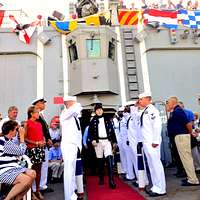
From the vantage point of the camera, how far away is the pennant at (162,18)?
10.0 metres

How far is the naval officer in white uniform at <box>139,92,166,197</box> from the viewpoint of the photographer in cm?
407

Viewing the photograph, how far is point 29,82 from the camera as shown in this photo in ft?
29.7

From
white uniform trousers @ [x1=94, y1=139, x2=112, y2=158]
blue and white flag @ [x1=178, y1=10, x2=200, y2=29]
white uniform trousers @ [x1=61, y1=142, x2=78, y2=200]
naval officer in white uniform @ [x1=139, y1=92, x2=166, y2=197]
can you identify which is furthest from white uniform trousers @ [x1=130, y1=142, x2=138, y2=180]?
blue and white flag @ [x1=178, y1=10, x2=200, y2=29]

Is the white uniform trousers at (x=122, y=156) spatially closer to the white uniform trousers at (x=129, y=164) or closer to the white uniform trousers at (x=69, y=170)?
the white uniform trousers at (x=129, y=164)

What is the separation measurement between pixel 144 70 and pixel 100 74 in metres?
1.76

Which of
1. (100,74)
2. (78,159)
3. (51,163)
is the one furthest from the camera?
(100,74)

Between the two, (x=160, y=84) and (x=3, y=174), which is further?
(x=160, y=84)

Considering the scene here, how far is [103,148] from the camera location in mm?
5062

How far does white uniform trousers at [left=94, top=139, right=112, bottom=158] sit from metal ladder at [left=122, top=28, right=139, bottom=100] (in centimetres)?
435

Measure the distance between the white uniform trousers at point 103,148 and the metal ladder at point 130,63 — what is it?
14.3 feet

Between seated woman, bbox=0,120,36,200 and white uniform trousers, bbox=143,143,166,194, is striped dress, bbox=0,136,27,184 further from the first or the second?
white uniform trousers, bbox=143,143,166,194

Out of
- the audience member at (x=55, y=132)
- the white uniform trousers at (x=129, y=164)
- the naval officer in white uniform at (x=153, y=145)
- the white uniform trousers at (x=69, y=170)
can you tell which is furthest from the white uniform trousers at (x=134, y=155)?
the audience member at (x=55, y=132)

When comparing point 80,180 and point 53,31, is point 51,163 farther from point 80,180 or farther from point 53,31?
point 53,31

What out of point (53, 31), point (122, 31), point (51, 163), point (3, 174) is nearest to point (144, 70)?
point (122, 31)
